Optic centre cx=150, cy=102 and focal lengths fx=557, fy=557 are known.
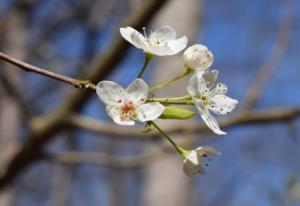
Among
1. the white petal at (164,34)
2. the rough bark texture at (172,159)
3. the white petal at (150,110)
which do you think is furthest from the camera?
the rough bark texture at (172,159)

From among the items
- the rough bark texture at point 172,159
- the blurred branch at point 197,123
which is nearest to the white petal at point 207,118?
the blurred branch at point 197,123

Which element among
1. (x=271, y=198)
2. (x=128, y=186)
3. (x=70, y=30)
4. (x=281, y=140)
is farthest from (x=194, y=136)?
(x=281, y=140)

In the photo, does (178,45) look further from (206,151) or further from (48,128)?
(48,128)

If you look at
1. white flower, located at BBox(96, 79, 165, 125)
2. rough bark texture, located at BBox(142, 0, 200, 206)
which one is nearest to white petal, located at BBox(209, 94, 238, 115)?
white flower, located at BBox(96, 79, 165, 125)

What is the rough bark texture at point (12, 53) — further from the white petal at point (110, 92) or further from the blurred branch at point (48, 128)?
the white petal at point (110, 92)

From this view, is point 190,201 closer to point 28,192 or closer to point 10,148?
point 10,148

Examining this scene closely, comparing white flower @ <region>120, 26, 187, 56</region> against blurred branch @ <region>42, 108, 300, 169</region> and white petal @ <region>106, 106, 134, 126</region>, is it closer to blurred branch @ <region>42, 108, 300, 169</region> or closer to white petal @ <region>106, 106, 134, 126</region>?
white petal @ <region>106, 106, 134, 126</region>
